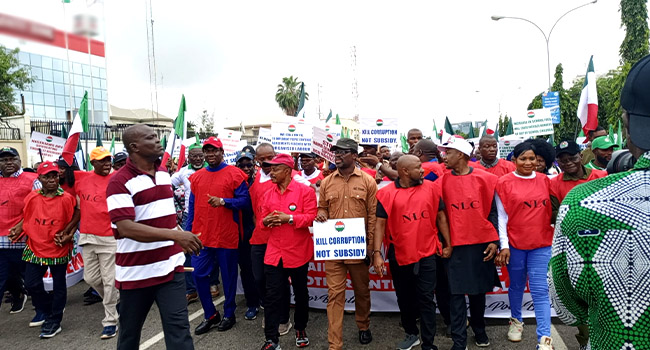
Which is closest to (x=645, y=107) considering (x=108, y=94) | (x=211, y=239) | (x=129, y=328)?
(x=129, y=328)

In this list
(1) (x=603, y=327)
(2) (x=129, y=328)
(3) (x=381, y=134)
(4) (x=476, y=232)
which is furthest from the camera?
(3) (x=381, y=134)

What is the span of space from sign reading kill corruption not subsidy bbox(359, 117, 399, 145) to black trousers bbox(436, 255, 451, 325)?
10.2 feet

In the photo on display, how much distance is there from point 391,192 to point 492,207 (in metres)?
1.07

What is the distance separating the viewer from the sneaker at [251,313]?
5.48 m

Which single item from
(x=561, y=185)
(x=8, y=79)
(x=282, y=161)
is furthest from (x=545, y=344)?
(x=8, y=79)

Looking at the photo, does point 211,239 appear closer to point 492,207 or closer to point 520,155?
point 492,207

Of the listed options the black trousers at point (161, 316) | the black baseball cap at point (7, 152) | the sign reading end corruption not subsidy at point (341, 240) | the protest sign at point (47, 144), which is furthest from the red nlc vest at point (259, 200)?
the protest sign at point (47, 144)

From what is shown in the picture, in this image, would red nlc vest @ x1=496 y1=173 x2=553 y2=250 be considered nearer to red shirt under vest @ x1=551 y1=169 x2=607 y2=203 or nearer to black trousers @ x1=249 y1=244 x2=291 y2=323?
red shirt under vest @ x1=551 y1=169 x2=607 y2=203

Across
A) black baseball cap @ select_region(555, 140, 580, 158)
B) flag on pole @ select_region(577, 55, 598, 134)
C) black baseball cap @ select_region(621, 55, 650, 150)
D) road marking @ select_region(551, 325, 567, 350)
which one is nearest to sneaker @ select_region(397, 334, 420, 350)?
road marking @ select_region(551, 325, 567, 350)

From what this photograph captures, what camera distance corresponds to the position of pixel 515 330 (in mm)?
4531

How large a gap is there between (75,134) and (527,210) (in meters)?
6.15

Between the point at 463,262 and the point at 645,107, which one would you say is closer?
the point at 645,107

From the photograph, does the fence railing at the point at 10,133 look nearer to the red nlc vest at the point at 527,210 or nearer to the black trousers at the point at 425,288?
the black trousers at the point at 425,288

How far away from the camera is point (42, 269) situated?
17.9 feet
